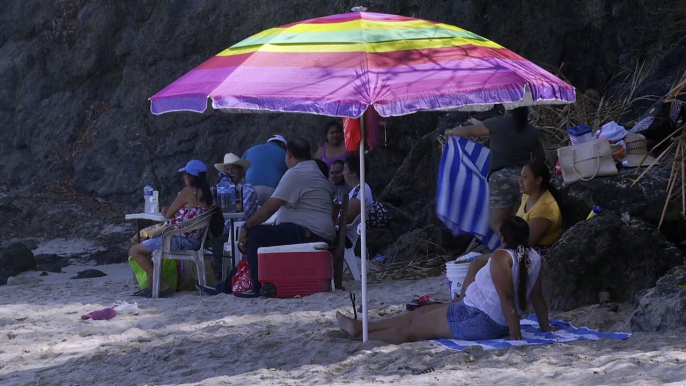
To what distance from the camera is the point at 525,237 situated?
5699mm

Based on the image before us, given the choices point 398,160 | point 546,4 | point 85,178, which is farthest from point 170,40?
point 546,4

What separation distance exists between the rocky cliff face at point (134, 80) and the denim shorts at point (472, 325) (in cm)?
705

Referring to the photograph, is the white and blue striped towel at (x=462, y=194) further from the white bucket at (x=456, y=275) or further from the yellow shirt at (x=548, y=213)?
the white bucket at (x=456, y=275)

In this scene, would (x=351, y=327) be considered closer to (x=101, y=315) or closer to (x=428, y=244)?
(x=101, y=315)

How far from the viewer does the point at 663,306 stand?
5758mm

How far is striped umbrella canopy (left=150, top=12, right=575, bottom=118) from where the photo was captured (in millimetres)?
5223

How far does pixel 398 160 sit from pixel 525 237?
742 centimetres

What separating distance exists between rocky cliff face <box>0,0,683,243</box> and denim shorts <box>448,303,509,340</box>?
7.05m

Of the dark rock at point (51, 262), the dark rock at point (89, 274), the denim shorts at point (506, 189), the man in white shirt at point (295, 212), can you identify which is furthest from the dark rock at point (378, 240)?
the dark rock at point (51, 262)

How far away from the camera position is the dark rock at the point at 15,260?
11.1 meters

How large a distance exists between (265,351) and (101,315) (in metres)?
2.07

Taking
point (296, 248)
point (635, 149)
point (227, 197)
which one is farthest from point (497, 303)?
point (227, 197)

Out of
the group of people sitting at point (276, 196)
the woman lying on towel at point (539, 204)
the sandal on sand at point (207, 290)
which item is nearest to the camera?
the woman lying on towel at point (539, 204)

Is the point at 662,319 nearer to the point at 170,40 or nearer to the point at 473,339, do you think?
the point at 473,339
